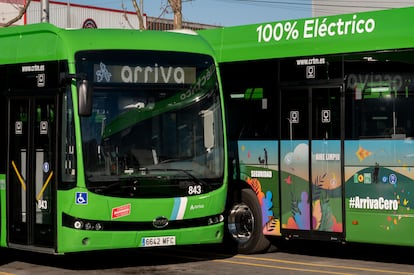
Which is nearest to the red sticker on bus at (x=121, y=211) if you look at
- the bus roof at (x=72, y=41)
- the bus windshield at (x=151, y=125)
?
the bus windshield at (x=151, y=125)

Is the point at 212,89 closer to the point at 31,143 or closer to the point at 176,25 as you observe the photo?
the point at 31,143

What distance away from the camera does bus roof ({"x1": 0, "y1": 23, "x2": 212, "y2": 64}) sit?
1285 cm

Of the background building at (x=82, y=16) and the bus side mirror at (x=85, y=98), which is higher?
the background building at (x=82, y=16)

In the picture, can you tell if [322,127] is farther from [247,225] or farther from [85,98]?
[85,98]

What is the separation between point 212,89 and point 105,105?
181cm

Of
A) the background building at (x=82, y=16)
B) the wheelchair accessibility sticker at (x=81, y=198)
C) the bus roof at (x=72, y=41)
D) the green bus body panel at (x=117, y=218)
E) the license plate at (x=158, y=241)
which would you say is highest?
the background building at (x=82, y=16)

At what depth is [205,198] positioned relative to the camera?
13.4m

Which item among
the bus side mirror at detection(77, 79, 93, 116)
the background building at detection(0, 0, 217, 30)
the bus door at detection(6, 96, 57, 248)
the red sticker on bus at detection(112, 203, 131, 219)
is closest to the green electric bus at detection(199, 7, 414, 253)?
the red sticker on bus at detection(112, 203, 131, 219)

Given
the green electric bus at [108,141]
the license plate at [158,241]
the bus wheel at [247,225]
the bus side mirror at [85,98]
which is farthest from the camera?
the bus wheel at [247,225]

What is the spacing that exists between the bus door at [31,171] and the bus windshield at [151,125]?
2.40ft

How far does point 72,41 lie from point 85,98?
971 mm

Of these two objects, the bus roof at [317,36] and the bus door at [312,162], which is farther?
the bus door at [312,162]

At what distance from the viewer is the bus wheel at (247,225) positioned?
1502 centimetres

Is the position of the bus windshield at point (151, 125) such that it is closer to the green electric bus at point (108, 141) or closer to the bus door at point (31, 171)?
the green electric bus at point (108, 141)
